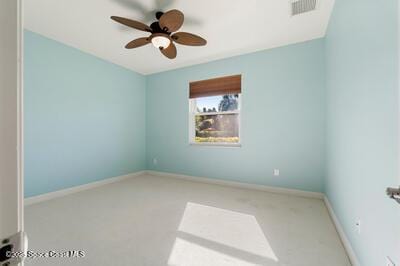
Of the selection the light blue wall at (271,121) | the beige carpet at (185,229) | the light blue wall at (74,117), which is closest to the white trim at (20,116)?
the beige carpet at (185,229)

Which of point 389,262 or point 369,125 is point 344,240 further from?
point 369,125

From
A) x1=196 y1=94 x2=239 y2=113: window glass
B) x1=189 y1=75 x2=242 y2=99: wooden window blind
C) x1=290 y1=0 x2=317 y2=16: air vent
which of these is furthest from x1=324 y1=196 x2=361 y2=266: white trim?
x1=290 y1=0 x2=317 y2=16: air vent

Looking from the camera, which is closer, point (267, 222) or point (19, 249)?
point (19, 249)

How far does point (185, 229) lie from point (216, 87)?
268 cm

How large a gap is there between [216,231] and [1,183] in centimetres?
194

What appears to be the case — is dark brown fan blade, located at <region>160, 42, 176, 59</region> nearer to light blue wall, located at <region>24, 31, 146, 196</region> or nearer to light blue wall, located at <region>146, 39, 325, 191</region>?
light blue wall, located at <region>146, 39, 325, 191</region>

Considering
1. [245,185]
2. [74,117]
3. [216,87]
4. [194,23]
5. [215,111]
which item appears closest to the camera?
[194,23]

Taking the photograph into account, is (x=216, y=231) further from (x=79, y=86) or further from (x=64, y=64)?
(x=64, y=64)

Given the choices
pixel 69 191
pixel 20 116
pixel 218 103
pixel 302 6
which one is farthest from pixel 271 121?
pixel 69 191

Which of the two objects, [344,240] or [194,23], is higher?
[194,23]

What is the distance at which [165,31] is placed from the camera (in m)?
2.15

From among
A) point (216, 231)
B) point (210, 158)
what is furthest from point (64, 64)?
point (216, 231)

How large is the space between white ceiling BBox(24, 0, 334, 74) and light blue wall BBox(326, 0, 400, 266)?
0.70 meters

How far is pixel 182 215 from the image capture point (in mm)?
2299
